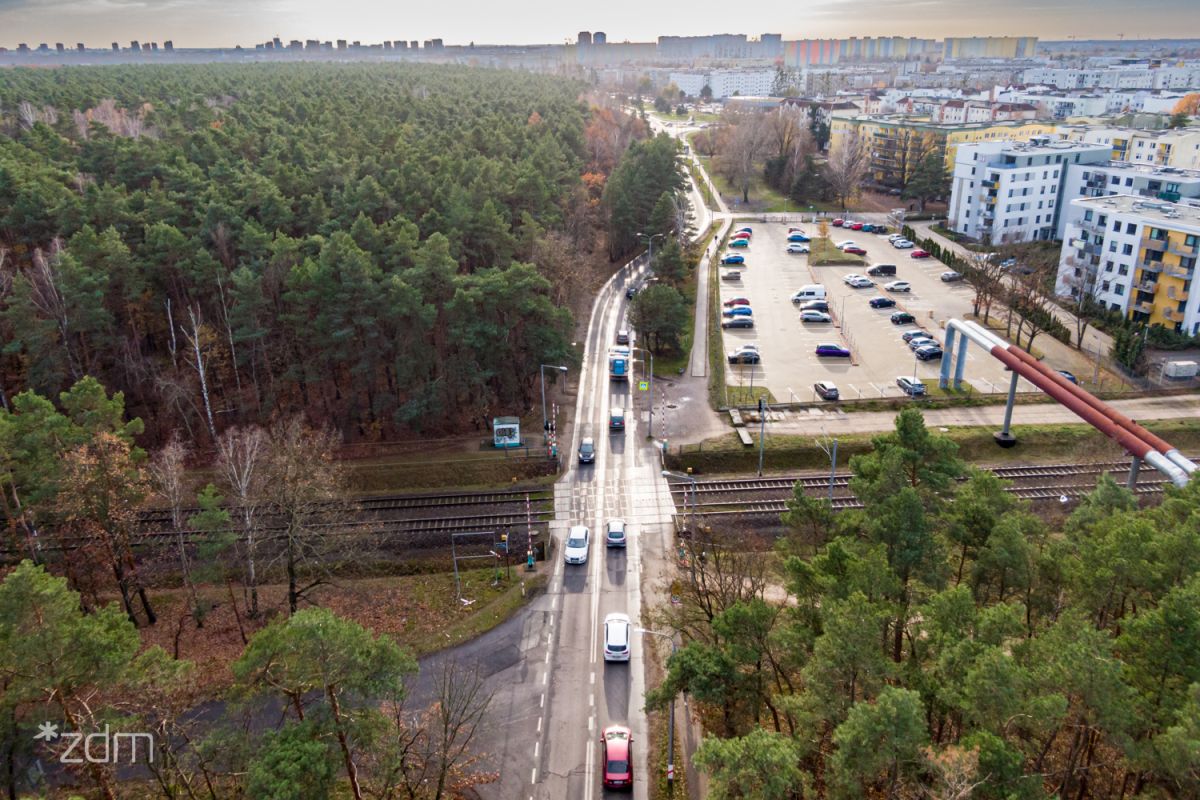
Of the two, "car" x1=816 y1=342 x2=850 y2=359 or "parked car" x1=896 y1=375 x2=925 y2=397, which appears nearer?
"parked car" x1=896 y1=375 x2=925 y2=397

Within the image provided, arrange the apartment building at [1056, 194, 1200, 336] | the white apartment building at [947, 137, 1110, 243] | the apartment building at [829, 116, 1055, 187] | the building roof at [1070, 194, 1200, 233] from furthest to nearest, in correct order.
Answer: the apartment building at [829, 116, 1055, 187] < the white apartment building at [947, 137, 1110, 243] < the building roof at [1070, 194, 1200, 233] < the apartment building at [1056, 194, 1200, 336]

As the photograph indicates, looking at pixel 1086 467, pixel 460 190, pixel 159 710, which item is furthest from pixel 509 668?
pixel 460 190

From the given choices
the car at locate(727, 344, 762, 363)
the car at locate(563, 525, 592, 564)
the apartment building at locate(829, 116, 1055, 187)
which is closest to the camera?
the car at locate(563, 525, 592, 564)

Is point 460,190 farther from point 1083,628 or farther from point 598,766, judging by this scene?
point 1083,628

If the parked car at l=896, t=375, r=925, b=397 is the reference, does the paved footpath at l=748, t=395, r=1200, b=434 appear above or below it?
below

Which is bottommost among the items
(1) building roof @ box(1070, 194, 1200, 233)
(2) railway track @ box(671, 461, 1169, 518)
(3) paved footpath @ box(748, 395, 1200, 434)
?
(2) railway track @ box(671, 461, 1169, 518)

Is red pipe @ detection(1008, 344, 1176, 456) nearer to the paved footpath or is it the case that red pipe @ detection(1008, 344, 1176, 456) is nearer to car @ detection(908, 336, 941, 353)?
the paved footpath

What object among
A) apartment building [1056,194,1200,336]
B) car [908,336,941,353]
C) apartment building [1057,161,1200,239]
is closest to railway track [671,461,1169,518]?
car [908,336,941,353]

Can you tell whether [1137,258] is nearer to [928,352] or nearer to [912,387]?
[928,352]
